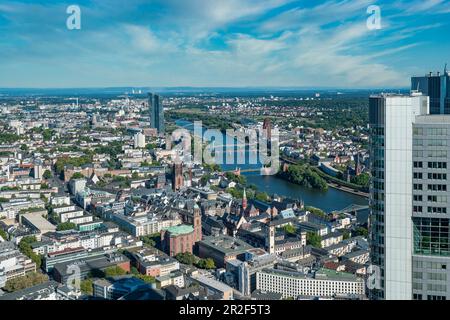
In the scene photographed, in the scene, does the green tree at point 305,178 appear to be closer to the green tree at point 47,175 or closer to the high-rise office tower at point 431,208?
the green tree at point 47,175

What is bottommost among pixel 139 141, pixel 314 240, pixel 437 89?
pixel 314 240

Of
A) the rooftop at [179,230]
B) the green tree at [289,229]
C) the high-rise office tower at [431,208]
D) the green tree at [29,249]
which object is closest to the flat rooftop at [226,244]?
the rooftop at [179,230]

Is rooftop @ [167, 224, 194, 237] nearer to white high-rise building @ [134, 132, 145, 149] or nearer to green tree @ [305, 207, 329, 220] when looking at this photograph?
green tree @ [305, 207, 329, 220]

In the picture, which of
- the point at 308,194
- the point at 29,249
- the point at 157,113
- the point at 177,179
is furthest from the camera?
the point at 157,113

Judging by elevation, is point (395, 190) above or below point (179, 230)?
above

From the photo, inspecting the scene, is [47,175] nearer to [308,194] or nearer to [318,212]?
[308,194]

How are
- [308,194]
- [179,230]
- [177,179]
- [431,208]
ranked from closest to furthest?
1. [431,208]
2. [179,230]
3. [308,194]
4. [177,179]

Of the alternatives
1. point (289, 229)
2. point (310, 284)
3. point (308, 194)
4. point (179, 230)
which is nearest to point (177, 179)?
point (308, 194)
